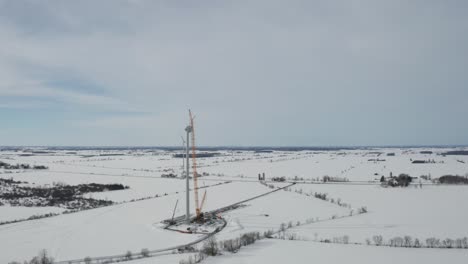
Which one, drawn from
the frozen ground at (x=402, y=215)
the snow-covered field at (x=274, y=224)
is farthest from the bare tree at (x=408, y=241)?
the frozen ground at (x=402, y=215)

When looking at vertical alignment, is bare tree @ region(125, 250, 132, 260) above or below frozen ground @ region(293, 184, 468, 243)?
above

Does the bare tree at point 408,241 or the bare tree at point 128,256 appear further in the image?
the bare tree at point 408,241

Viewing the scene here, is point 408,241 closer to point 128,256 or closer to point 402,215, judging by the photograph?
point 402,215

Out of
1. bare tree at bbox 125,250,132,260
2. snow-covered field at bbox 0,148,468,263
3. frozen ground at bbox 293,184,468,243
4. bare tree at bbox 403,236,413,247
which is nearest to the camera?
bare tree at bbox 125,250,132,260

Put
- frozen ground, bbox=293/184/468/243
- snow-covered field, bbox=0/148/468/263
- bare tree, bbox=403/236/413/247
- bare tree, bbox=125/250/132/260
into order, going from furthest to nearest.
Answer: frozen ground, bbox=293/184/468/243, bare tree, bbox=403/236/413/247, snow-covered field, bbox=0/148/468/263, bare tree, bbox=125/250/132/260

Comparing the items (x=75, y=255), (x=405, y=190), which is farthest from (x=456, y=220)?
(x=75, y=255)

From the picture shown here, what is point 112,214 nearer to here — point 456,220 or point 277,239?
point 277,239

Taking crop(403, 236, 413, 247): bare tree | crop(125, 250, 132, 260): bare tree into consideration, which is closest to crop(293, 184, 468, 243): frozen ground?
crop(403, 236, 413, 247): bare tree

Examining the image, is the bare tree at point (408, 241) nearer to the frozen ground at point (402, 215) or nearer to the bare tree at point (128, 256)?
the frozen ground at point (402, 215)

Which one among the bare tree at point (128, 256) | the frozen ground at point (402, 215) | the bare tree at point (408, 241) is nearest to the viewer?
the bare tree at point (128, 256)

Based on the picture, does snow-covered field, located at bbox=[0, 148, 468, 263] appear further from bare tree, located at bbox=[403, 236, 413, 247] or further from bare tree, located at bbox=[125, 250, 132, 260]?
bare tree, located at bbox=[125, 250, 132, 260]

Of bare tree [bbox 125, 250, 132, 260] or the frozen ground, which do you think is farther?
the frozen ground

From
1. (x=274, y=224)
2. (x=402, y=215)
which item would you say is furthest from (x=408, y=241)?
(x=274, y=224)
